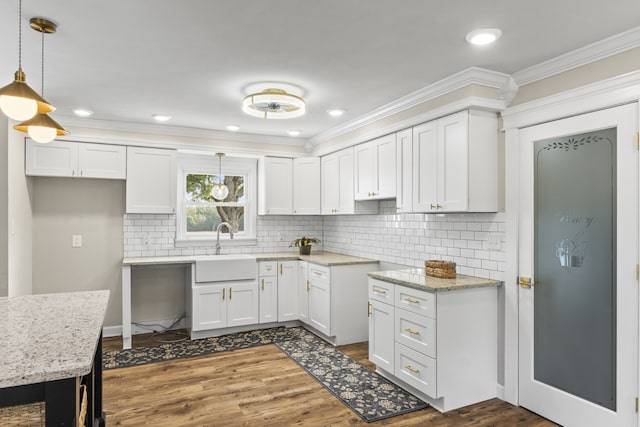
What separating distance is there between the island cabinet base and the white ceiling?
166cm

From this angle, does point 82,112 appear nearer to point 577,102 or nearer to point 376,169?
point 376,169

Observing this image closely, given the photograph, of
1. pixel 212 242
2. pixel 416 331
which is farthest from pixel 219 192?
pixel 416 331

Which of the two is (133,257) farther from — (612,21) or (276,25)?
(612,21)

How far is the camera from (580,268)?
8.89ft

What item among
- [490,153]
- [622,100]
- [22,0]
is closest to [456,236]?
[490,153]

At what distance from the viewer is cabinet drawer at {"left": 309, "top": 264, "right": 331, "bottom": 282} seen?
177 inches

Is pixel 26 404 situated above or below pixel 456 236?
below

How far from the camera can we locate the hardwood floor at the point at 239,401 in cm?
284

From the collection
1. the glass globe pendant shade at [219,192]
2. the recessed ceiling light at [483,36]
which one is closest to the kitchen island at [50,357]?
the recessed ceiling light at [483,36]

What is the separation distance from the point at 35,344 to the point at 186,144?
12.6ft

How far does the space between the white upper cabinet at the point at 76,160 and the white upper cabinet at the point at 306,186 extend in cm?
205

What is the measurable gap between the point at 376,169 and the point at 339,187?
2.65ft

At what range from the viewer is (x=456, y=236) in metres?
3.62

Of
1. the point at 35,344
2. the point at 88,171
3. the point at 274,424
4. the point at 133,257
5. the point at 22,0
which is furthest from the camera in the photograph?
the point at 133,257
